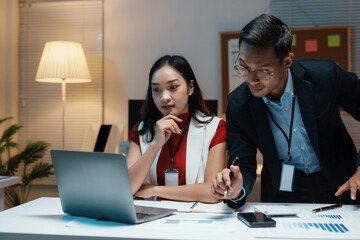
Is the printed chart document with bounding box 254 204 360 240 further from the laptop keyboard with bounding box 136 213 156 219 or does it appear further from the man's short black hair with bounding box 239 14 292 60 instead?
the man's short black hair with bounding box 239 14 292 60

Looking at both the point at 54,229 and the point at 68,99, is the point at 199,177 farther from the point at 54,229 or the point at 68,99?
the point at 68,99

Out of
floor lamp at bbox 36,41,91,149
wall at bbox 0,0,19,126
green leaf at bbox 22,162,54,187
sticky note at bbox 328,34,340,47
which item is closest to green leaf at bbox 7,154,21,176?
green leaf at bbox 22,162,54,187

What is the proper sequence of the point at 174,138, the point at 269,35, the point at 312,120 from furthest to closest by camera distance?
1. the point at 174,138
2. the point at 312,120
3. the point at 269,35

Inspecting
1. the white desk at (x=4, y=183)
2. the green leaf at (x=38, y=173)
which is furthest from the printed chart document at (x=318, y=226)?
the green leaf at (x=38, y=173)

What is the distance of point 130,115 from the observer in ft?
10.8

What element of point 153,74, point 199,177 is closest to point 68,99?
point 153,74

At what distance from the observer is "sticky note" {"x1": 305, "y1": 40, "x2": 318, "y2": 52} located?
3646 millimetres

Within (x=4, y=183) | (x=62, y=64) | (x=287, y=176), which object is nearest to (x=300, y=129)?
(x=287, y=176)

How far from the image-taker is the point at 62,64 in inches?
136

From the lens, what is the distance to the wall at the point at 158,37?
3.80 metres

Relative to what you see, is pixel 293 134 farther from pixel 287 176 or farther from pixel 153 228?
pixel 153 228

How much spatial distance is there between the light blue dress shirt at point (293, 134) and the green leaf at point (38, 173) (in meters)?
2.77

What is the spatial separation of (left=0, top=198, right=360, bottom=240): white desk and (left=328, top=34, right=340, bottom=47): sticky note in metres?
2.67

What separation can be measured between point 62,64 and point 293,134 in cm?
252
